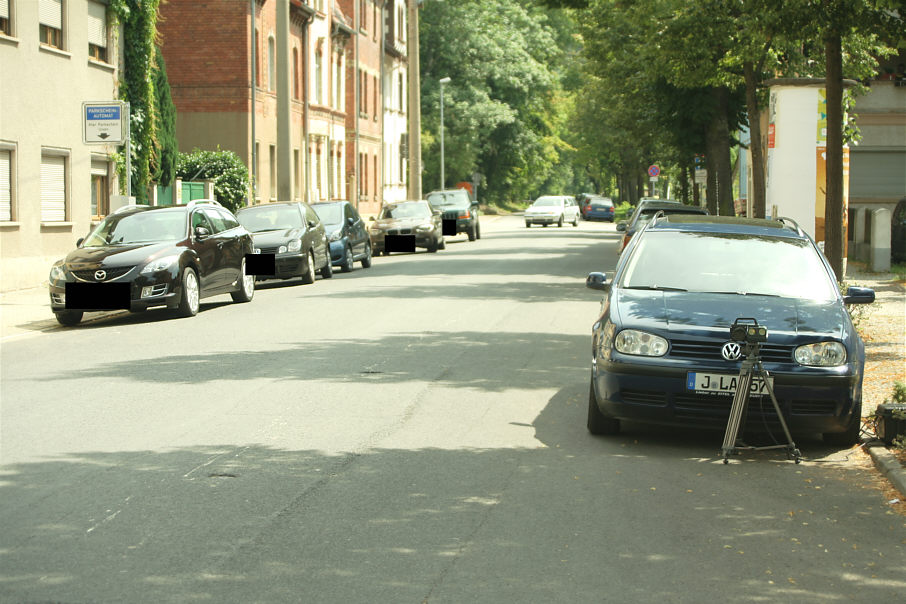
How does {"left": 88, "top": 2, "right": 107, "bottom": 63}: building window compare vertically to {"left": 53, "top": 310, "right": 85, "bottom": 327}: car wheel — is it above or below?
above

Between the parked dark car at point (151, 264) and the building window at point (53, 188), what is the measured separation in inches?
261

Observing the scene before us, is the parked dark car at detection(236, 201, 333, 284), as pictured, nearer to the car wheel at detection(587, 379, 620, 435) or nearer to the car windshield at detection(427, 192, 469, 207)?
the car wheel at detection(587, 379, 620, 435)

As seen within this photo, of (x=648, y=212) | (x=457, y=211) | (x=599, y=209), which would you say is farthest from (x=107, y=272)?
(x=599, y=209)

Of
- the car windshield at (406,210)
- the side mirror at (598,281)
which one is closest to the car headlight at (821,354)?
the side mirror at (598,281)

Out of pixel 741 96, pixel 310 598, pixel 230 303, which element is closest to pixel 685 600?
pixel 310 598

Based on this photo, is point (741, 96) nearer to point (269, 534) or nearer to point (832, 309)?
point (832, 309)

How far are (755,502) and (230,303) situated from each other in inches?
592

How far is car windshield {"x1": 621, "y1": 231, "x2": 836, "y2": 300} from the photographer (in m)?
9.27

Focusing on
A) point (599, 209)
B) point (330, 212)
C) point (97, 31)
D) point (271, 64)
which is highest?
point (271, 64)

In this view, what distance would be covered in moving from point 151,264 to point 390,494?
11449 millimetres

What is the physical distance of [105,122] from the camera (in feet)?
67.1

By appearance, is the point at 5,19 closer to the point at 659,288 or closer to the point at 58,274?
the point at 58,274

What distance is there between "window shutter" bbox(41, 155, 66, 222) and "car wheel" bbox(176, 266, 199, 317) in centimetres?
840

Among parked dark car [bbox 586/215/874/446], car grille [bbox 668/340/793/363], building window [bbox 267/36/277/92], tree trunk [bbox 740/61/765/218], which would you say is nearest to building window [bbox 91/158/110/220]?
tree trunk [bbox 740/61/765/218]
